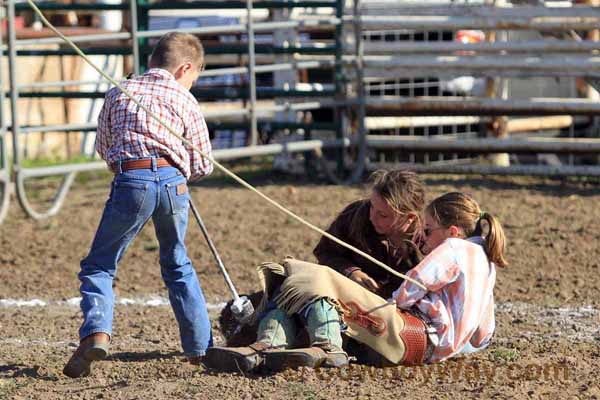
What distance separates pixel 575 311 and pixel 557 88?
22.9ft

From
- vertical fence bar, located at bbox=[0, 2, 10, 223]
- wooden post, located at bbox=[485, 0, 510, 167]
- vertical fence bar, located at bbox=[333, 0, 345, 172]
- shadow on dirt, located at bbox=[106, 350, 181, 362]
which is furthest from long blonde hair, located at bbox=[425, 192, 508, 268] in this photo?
wooden post, located at bbox=[485, 0, 510, 167]

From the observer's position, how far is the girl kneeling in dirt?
13.7 feet

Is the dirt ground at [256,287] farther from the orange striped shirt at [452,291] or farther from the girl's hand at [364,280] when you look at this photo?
the girl's hand at [364,280]

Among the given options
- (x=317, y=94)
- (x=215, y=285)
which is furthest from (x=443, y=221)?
(x=317, y=94)

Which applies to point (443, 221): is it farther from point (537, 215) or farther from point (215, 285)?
point (537, 215)

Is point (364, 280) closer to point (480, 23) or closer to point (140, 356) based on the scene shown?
point (140, 356)

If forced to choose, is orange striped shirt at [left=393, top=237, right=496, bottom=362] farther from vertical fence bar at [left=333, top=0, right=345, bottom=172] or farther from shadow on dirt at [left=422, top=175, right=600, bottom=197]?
vertical fence bar at [left=333, top=0, right=345, bottom=172]

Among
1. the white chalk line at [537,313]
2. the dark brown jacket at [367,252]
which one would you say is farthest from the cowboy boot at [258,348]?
the white chalk line at [537,313]

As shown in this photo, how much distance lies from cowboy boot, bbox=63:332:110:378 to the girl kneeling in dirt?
43cm

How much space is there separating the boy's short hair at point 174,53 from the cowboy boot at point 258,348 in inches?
44.7

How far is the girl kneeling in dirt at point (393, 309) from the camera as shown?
4.18 meters

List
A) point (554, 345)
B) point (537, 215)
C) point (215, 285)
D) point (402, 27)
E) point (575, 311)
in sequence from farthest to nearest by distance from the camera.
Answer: point (402, 27), point (537, 215), point (215, 285), point (575, 311), point (554, 345)

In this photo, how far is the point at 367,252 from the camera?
4637 millimetres

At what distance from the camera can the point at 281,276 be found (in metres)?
4.39
